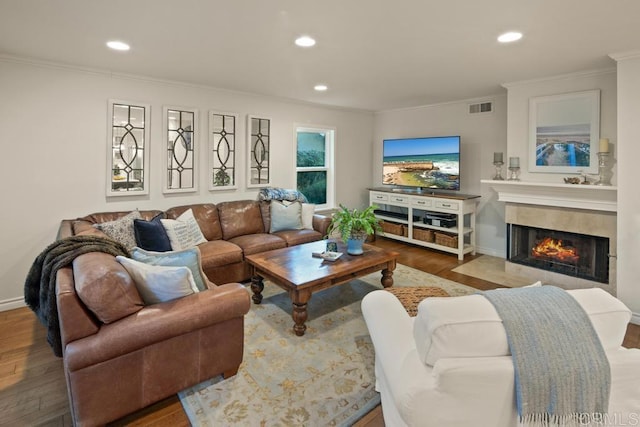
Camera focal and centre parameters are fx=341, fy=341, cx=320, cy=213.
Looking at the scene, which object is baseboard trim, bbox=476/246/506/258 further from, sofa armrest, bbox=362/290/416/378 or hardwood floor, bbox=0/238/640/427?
sofa armrest, bbox=362/290/416/378

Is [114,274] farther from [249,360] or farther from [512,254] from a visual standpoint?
[512,254]

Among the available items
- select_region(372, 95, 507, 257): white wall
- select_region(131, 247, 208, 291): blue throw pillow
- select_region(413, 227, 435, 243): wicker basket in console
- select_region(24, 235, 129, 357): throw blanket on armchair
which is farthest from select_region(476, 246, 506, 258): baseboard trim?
select_region(24, 235, 129, 357): throw blanket on armchair

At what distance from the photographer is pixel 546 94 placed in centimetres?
381

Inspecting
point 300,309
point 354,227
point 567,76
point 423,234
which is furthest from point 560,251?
point 300,309

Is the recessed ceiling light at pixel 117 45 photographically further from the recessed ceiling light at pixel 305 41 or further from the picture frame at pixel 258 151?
the picture frame at pixel 258 151

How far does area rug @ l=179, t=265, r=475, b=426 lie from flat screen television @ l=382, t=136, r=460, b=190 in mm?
2831

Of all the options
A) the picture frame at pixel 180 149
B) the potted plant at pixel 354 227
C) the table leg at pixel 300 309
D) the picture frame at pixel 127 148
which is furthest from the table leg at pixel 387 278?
the picture frame at pixel 127 148

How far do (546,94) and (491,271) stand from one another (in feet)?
7.05

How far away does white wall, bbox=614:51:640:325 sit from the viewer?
2.93m

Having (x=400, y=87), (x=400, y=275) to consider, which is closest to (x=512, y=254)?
(x=400, y=275)

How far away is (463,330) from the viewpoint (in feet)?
3.51

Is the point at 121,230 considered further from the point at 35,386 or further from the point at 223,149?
the point at 223,149

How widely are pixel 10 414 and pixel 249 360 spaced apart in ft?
4.31

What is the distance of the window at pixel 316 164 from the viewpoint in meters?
5.57
